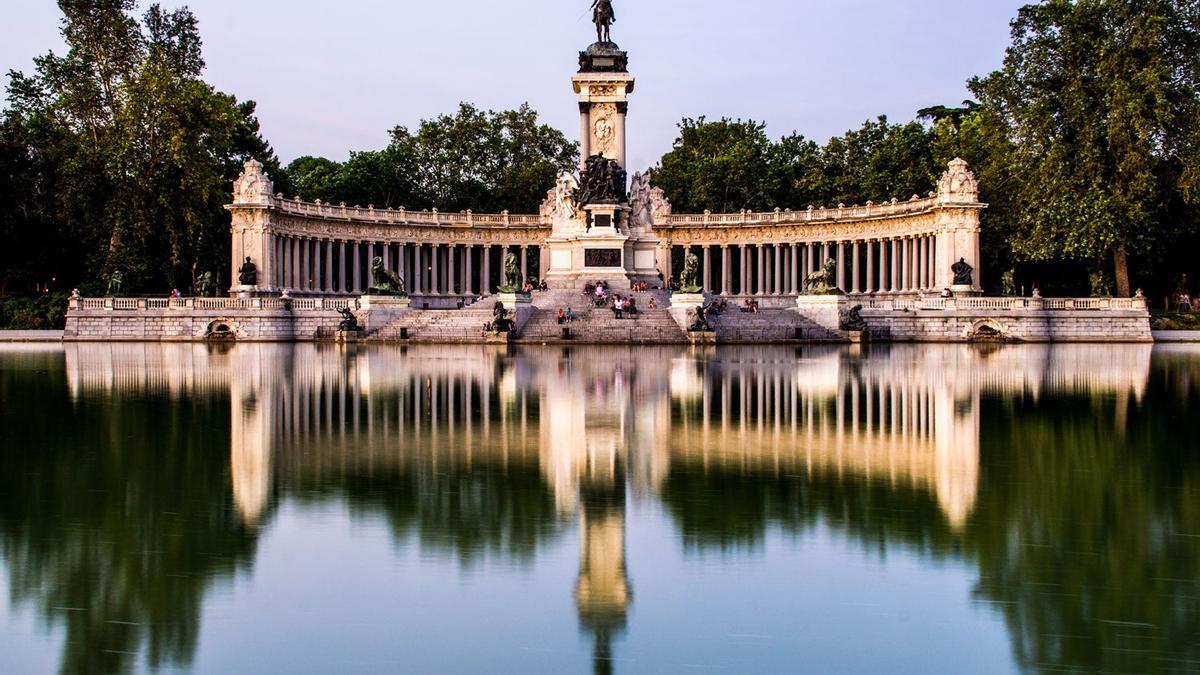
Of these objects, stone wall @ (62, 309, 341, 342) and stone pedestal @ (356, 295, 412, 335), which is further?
stone wall @ (62, 309, 341, 342)

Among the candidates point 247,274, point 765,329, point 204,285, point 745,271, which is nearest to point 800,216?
point 745,271

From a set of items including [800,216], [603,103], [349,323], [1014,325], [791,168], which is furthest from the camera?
[791,168]

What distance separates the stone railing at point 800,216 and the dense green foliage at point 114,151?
30.5m

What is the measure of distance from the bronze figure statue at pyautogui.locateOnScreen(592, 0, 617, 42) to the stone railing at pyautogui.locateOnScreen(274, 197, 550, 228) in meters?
16.0

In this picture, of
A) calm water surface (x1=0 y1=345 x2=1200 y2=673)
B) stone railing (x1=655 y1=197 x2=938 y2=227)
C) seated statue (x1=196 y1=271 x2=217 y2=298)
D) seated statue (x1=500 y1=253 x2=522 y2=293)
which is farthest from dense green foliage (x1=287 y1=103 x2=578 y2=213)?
calm water surface (x1=0 y1=345 x2=1200 y2=673)

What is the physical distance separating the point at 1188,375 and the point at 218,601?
95.5ft

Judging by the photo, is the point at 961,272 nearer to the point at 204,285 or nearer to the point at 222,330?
the point at 222,330

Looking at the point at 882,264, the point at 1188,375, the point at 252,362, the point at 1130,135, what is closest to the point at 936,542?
the point at 1188,375

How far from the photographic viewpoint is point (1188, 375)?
30.8 meters

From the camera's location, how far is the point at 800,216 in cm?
7750

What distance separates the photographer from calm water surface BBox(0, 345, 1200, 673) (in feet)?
24.0

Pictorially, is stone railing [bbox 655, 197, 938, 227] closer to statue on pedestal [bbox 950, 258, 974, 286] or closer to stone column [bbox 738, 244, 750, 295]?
stone column [bbox 738, 244, 750, 295]

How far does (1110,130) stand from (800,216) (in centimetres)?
2454

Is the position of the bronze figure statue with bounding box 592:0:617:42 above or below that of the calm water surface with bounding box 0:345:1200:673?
above
